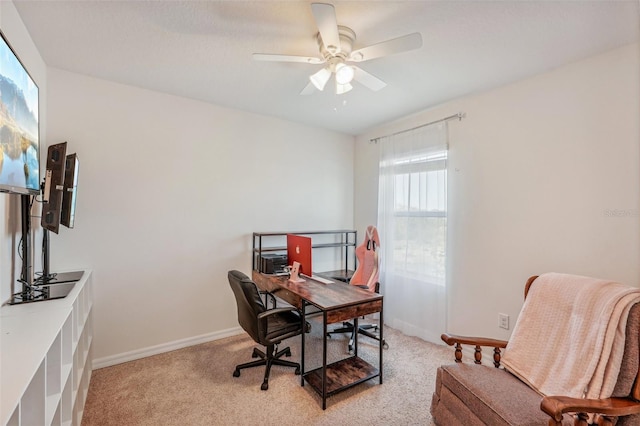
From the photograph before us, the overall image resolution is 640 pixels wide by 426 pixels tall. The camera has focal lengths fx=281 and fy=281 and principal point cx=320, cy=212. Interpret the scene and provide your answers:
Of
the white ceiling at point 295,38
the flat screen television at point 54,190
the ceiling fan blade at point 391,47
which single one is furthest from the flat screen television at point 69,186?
the ceiling fan blade at point 391,47

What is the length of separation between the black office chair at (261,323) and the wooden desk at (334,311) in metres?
0.17

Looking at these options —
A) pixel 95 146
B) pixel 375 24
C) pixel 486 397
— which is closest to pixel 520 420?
pixel 486 397

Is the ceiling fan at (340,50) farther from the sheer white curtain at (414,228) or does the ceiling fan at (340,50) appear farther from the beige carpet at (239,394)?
the beige carpet at (239,394)

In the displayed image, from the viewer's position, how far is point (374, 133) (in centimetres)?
384

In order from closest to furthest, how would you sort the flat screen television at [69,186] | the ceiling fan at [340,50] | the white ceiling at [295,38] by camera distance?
the ceiling fan at [340,50] → the white ceiling at [295,38] → the flat screen television at [69,186]

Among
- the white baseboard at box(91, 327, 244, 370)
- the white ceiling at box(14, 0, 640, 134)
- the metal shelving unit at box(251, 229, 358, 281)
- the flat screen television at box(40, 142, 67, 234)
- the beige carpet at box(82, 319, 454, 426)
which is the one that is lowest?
the beige carpet at box(82, 319, 454, 426)

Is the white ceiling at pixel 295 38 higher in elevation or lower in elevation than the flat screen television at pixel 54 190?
higher

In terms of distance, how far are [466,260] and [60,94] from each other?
3.86 metres

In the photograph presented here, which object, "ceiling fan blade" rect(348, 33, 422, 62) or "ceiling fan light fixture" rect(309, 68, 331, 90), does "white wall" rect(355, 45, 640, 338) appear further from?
"ceiling fan light fixture" rect(309, 68, 331, 90)

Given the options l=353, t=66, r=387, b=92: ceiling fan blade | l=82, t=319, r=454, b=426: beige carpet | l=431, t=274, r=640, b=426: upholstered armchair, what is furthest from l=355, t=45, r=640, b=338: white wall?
l=353, t=66, r=387, b=92: ceiling fan blade

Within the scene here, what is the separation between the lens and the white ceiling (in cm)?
159

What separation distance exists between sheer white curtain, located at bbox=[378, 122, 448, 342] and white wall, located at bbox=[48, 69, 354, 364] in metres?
1.22

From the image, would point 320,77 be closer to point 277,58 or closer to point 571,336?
point 277,58

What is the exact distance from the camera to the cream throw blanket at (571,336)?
1.36m
